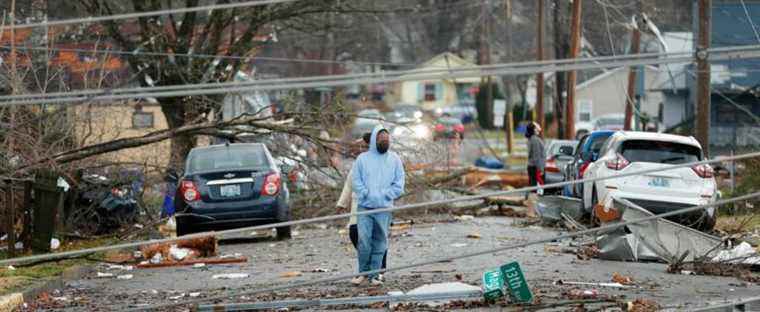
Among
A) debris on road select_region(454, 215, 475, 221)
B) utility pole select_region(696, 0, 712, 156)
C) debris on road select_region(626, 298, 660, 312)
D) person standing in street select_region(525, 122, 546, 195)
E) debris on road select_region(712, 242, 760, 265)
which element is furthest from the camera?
person standing in street select_region(525, 122, 546, 195)

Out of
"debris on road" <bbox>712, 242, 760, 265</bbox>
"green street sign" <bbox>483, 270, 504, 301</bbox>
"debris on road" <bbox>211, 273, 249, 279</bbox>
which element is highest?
"green street sign" <bbox>483, 270, 504, 301</bbox>

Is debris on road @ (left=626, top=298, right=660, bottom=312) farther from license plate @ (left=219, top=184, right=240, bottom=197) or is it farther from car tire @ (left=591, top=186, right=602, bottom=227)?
license plate @ (left=219, top=184, right=240, bottom=197)

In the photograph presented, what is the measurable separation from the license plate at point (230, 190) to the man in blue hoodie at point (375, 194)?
22.8 ft

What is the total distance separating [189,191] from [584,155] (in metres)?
6.42

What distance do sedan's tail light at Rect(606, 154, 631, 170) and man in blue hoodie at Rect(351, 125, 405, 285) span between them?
21.4 feet

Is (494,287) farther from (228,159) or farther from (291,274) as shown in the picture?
(228,159)

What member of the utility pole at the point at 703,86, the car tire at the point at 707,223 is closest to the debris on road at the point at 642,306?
the car tire at the point at 707,223

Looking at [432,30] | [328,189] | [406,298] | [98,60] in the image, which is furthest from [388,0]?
[432,30]

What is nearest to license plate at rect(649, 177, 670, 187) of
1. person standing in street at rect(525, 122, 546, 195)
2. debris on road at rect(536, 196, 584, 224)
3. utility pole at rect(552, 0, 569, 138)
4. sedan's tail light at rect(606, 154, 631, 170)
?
sedan's tail light at rect(606, 154, 631, 170)

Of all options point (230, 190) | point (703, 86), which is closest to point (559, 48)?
point (703, 86)

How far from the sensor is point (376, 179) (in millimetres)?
14070

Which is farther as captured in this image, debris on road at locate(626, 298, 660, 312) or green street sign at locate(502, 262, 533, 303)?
green street sign at locate(502, 262, 533, 303)

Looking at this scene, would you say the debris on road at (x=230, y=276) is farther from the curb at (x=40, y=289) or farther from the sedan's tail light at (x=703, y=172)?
the sedan's tail light at (x=703, y=172)

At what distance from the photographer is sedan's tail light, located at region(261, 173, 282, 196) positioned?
20969 mm
